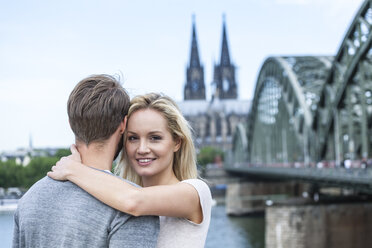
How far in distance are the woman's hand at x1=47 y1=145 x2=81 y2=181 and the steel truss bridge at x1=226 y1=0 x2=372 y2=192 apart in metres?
18.4

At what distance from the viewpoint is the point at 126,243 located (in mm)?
1965

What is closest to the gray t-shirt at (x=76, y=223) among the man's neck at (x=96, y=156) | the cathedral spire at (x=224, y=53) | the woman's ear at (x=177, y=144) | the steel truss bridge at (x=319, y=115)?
the man's neck at (x=96, y=156)

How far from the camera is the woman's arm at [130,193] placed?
6.73 feet

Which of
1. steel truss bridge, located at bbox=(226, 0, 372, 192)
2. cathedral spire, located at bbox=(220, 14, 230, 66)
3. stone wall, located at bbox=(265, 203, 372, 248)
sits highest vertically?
cathedral spire, located at bbox=(220, 14, 230, 66)

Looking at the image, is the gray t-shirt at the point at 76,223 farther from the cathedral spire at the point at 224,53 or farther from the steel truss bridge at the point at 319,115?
the cathedral spire at the point at 224,53

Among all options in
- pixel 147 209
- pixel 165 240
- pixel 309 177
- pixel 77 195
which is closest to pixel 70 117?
pixel 77 195

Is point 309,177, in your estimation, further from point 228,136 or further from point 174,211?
point 228,136

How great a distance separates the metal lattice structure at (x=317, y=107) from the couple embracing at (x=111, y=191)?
2290cm

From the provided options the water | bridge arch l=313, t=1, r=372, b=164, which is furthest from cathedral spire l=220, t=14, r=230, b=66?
bridge arch l=313, t=1, r=372, b=164

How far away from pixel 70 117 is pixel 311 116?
37.2m

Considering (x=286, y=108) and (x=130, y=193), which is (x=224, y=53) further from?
(x=130, y=193)

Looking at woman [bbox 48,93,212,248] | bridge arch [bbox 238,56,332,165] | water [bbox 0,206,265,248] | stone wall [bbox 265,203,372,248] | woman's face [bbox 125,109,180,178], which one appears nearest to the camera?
woman [bbox 48,93,212,248]

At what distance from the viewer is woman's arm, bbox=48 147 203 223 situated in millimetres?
2051

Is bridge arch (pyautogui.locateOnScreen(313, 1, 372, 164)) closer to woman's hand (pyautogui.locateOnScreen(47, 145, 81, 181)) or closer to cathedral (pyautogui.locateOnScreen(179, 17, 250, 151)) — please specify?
woman's hand (pyautogui.locateOnScreen(47, 145, 81, 181))
